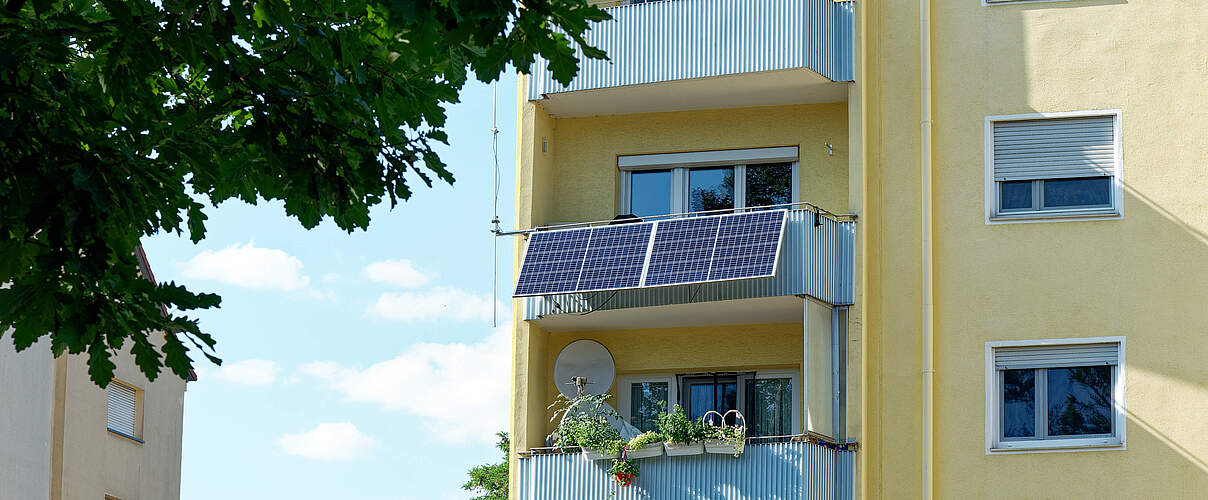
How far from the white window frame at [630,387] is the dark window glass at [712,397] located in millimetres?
220

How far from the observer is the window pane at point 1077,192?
17422 mm

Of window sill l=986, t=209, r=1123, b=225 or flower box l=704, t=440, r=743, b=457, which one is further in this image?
flower box l=704, t=440, r=743, b=457

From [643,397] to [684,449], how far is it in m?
1.87

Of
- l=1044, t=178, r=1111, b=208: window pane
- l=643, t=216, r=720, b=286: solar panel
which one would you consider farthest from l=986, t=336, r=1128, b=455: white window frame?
l=643, t=216, r=720, b=286: solar panel

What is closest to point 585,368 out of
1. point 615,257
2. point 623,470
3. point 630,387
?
point 630,387

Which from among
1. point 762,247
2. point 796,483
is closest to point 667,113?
point 762,247

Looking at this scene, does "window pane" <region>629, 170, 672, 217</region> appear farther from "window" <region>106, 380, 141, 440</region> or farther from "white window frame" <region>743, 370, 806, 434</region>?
"window" <region>106, 380, 141, 440</region>

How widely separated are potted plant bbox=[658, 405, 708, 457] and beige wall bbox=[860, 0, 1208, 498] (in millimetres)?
1740

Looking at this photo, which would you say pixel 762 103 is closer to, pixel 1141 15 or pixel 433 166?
pixel 1141 15

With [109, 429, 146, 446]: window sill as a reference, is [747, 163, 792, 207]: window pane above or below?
above

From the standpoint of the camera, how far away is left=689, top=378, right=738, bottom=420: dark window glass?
19109 millimetres

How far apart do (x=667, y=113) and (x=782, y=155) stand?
4.94ft

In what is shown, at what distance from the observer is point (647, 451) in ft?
58.4

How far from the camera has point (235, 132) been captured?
25.0 feet
